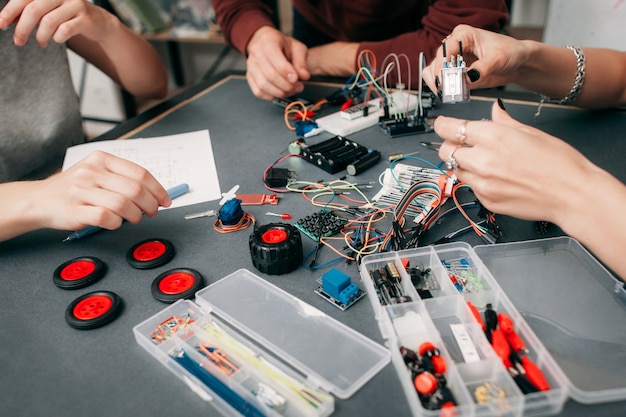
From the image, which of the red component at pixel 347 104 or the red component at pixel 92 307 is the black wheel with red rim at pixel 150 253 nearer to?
the red component at pixel 92 307

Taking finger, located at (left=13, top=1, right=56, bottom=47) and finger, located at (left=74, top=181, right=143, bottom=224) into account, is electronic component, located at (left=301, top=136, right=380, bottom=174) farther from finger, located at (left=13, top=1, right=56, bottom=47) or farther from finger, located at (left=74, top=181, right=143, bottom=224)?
finger, located at (left=13, top=1, right=56, bottom=47)

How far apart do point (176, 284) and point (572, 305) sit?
563 mm

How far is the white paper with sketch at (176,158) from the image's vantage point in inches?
38.1

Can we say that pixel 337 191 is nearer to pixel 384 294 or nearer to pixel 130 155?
pixel 384 294

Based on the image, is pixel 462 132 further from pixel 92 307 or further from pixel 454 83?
pixel 92 307

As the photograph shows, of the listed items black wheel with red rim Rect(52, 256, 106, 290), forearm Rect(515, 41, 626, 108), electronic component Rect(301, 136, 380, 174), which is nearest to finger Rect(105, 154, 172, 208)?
black wheel with red rim Rect(52, 256, 106, 290)

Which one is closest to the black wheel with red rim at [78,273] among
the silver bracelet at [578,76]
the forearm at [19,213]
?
the forearm at [19,213]

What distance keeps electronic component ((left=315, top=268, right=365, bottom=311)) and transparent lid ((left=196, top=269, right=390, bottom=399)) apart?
32mm

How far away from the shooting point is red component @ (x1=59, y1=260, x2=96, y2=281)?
2.44 feet

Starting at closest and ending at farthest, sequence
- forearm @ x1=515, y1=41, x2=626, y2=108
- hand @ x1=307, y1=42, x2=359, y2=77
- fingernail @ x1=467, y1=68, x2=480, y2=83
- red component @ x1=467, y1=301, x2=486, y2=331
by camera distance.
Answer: red component @ x1=467, y1=301, x2=486, y2=331 < fingernail @ x1=467, y1=68, x2=480, y2=83 < forearm @ x1=515, y1=41, x2=626, y2=108 < hand @ x1=307, y1=42, x2=359, y2=77

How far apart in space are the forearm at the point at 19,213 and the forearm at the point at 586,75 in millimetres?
992

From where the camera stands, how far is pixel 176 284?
72cm

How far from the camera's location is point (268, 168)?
3.34 feet

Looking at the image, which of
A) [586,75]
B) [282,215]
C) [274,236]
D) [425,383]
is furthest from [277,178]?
[586,75]
